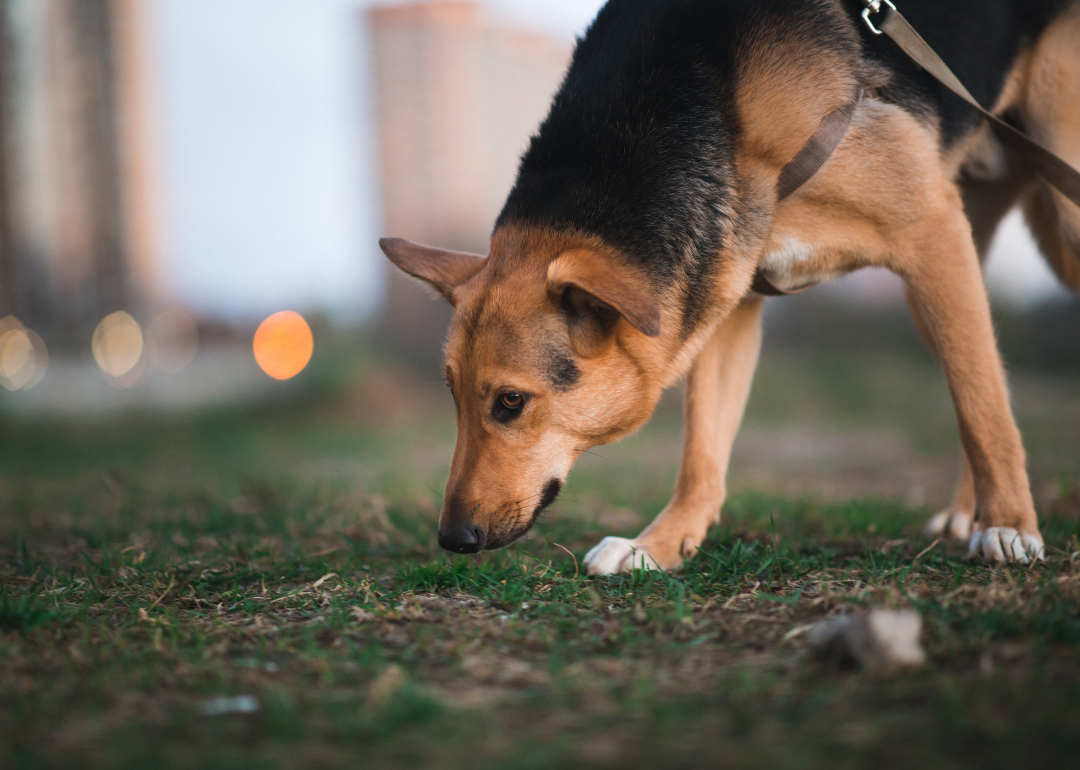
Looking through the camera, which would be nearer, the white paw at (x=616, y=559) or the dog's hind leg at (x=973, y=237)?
the white paw at (x=616, y=559)

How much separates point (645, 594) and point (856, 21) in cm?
247

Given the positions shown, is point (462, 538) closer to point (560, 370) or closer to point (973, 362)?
point (560, 370)

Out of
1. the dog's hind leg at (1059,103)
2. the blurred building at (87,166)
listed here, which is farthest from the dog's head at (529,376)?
the blurred building at (87,166)

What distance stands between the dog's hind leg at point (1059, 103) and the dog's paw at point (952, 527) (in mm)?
1308

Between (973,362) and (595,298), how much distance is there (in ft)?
5.06

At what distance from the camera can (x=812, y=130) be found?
3.10 metres

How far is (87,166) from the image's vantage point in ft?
53.8

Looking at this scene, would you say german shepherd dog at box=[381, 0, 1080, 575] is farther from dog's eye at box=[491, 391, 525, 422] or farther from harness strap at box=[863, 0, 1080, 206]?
harness strap at box=[863, 0, 1080, 206]

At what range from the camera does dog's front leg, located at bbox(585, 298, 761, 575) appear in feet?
9.99

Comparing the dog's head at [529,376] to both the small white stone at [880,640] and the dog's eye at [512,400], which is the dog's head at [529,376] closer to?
the dog's eye at [512,400]

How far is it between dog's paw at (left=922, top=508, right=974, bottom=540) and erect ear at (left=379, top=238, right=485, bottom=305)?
230 cm

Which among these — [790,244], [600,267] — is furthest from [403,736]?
[790,244]

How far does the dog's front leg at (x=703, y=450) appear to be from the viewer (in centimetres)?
304

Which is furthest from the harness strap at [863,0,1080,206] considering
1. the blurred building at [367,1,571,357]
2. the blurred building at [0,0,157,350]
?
the blurred building at [367,1,571,357]
